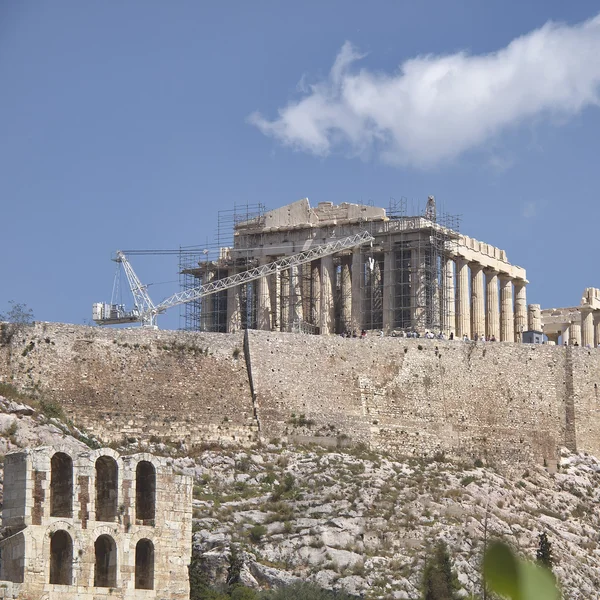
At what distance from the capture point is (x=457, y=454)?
48.2 meters

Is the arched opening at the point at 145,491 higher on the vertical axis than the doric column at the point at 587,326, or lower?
lower

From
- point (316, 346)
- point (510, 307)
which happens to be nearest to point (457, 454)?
point (316, 346)

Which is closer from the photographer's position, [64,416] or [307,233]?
[64,416]

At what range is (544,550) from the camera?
37.8 m

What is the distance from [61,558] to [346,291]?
36.8 m

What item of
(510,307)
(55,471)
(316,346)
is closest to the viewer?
(55,471)

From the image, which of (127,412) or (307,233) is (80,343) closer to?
(127,412)

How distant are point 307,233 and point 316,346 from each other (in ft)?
37.5

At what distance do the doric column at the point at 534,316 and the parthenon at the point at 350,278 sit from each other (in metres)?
5.28

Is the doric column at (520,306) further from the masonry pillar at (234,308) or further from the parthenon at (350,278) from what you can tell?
the masonry pillar at (234,308)

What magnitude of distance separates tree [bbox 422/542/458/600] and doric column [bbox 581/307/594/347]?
31.8 m

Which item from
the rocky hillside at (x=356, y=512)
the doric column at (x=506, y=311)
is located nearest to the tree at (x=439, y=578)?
the rocky hillside at (x=356, y=512)

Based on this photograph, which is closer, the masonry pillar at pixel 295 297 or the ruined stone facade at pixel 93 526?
the ruined stone facade at pixel 93 526

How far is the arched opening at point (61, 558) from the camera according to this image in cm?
2328
